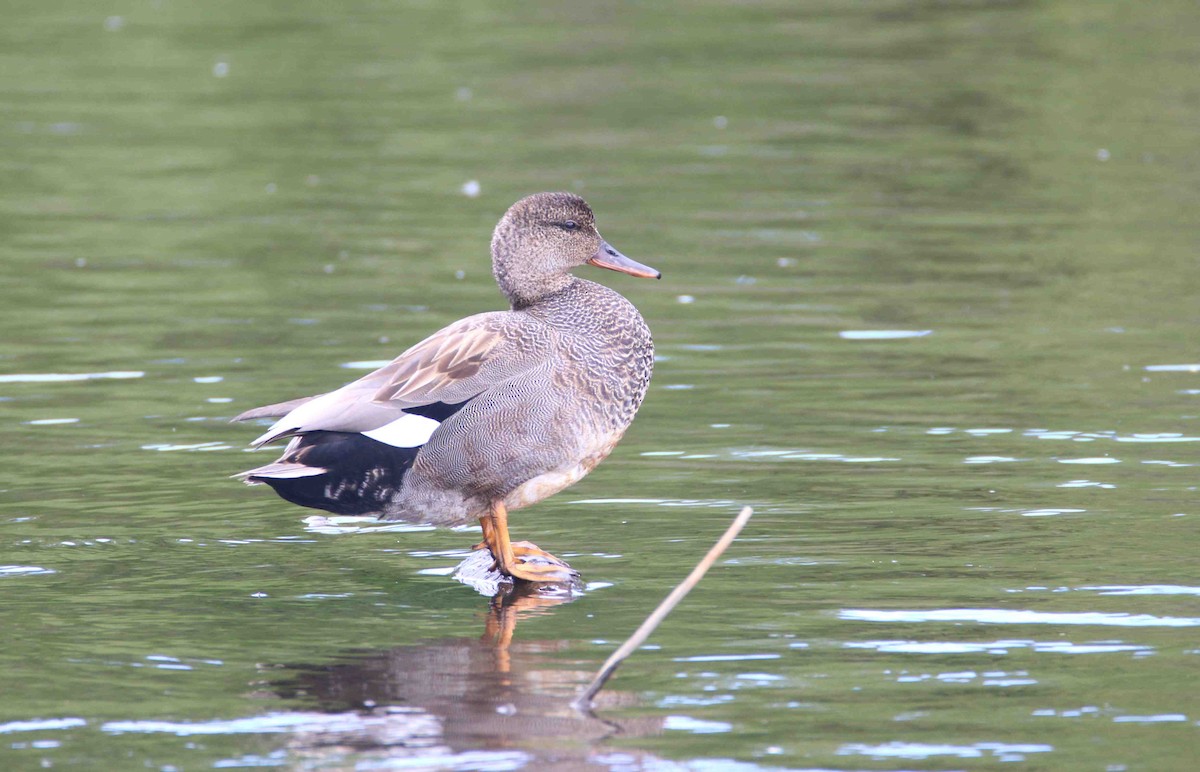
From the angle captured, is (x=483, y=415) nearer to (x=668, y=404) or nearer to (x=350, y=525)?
(x=350, y=525)

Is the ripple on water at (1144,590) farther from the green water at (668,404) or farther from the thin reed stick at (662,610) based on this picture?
the thin reed stick at (662,610)

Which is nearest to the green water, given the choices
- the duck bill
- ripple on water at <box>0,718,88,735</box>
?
ripple on water at <box>0,718,88,735</box>

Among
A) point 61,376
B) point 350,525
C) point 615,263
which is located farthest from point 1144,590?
point 61,376

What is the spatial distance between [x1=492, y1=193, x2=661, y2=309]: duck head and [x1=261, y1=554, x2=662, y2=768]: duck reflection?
158 cm

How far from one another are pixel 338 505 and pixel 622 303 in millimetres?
1417

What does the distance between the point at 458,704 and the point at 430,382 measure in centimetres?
161

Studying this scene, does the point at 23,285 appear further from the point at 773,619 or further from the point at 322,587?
the point at 773,619

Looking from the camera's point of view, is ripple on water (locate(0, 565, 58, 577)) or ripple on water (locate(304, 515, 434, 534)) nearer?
ripple on water (locate(0, 565, 58, 577))

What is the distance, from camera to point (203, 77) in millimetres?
20922

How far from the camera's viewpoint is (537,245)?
7328 millimetres

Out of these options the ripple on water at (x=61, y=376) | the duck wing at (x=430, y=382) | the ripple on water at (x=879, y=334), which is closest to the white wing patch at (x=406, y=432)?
the duck wing at (x=430, y=382)

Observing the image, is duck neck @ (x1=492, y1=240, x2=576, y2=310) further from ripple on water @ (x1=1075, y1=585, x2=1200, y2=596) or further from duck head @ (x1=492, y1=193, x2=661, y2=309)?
ripple on water @ (x1=1075, y1=585, x2=1200, y2=596)

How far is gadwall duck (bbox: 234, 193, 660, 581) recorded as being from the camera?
6535mm

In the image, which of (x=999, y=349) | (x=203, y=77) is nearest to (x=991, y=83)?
(x=203, y=77)
